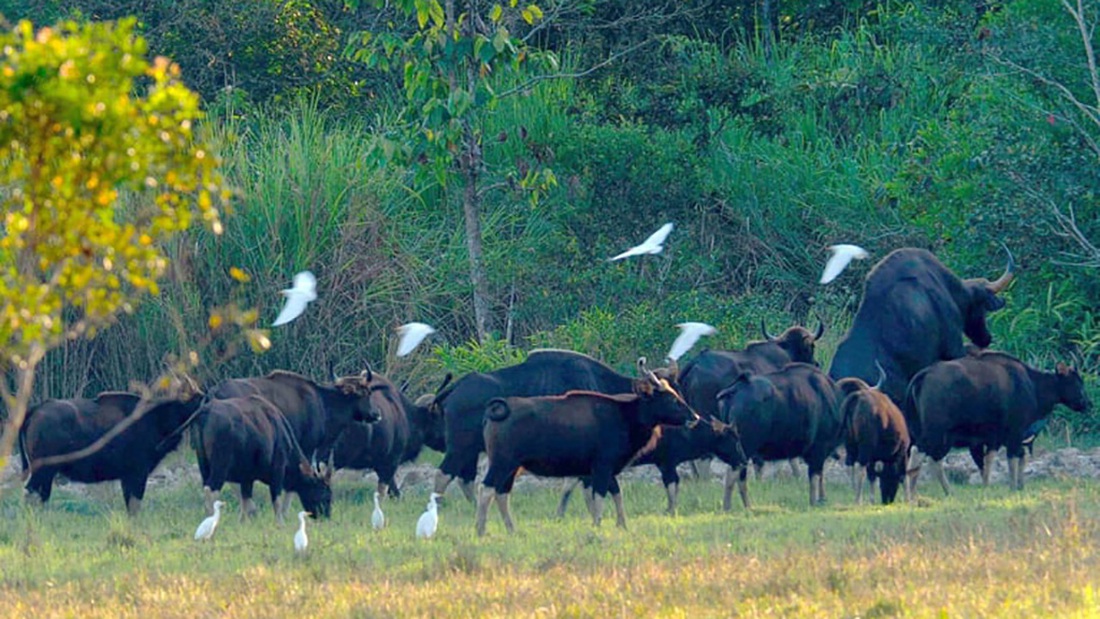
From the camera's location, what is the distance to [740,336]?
20406 mm

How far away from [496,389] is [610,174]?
8350 mm

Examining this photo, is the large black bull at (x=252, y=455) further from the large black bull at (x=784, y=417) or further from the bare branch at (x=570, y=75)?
the bare branch at (x=570, y=75)

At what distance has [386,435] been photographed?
53.4ft

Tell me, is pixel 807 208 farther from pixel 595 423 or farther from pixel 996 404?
pixel 595 423

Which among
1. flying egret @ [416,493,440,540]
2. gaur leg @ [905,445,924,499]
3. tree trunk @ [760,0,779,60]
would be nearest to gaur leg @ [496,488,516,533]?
flying egret @ [416,493,440,540]

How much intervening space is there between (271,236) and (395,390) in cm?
536

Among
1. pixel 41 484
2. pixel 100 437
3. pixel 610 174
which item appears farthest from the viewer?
pixel 610 174

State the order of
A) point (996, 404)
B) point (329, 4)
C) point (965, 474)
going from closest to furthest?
point (996, 404) < point (965, 474) < point (329, 4)

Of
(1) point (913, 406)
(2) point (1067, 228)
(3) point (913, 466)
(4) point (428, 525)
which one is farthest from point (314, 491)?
(2) point (1067, 228)

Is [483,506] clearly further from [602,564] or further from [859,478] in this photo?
[859,478]

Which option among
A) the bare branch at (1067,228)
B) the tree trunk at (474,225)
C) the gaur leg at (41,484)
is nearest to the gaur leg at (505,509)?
the gaur leg at (41,484)

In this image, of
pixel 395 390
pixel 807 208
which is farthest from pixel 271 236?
pixel 807 208

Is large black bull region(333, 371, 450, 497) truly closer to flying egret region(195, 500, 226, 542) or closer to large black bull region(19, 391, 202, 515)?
large black bull region(19, 391, 202, 515)

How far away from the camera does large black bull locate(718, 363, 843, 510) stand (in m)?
14.5
